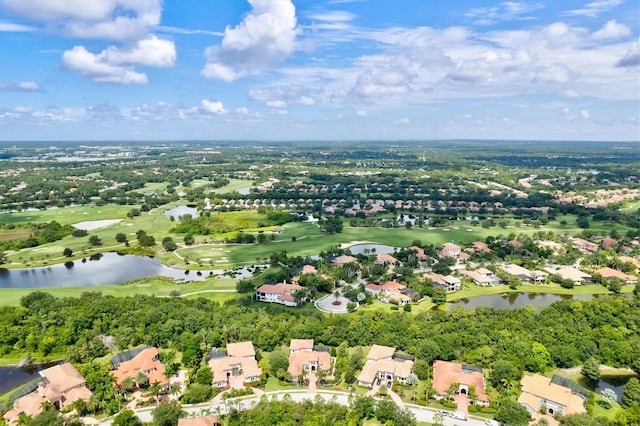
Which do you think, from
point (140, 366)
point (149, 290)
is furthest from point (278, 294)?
point (140, 366)

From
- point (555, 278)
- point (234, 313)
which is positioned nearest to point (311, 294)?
point (234, 313)

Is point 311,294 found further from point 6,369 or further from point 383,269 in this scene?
point 6,369

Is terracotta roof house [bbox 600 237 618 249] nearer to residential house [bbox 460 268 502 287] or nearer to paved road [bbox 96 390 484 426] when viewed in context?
residential house [bbox 460 268 502 287]

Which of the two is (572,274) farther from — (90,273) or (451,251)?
(90,273)

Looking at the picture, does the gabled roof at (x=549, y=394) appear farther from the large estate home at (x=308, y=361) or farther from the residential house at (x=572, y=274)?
the residential house at (x=572, y=274)

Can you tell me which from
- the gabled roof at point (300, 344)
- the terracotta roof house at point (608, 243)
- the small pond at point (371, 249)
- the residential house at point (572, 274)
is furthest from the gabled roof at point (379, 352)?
the terracotta roof house at point (608, 243)

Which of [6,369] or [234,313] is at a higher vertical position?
[234,313]
